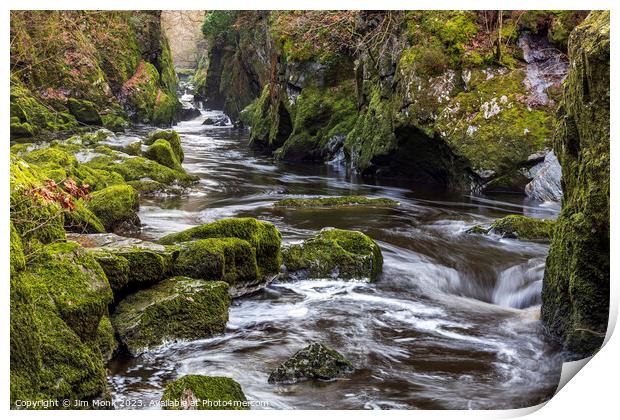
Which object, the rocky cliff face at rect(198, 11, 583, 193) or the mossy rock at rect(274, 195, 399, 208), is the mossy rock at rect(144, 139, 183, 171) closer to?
the mossy rock at rect(274, 195, 399, 208)

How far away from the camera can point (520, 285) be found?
22.6 ft

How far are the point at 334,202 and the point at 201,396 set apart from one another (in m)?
7.51

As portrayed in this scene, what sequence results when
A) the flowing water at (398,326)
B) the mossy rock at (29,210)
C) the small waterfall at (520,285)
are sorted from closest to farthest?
1. the flowing water at (398,326)
2. the mossy rock at (29,210)
3. the small waterfall at (520,285)

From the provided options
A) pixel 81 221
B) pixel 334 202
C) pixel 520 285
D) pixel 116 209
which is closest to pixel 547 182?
pixel 334 202

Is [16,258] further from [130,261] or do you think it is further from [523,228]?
[523,228]

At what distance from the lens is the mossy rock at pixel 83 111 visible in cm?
879

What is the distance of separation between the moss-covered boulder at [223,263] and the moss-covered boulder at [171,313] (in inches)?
13.2

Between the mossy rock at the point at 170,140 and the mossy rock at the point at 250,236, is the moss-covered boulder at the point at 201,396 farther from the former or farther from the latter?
the mossy rock at the point at 170,140

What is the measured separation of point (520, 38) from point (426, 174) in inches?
143

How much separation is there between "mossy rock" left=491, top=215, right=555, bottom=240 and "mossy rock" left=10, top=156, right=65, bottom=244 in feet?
20.0

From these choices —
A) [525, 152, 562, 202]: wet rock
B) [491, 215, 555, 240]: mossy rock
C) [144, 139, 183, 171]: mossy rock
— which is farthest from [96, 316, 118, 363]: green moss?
[144, 139, 183, 171]: mossy rock

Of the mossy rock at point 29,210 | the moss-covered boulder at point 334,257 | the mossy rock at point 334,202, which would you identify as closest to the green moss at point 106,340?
the mossy rock at point 29,210

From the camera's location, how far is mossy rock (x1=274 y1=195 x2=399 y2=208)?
427 inches
